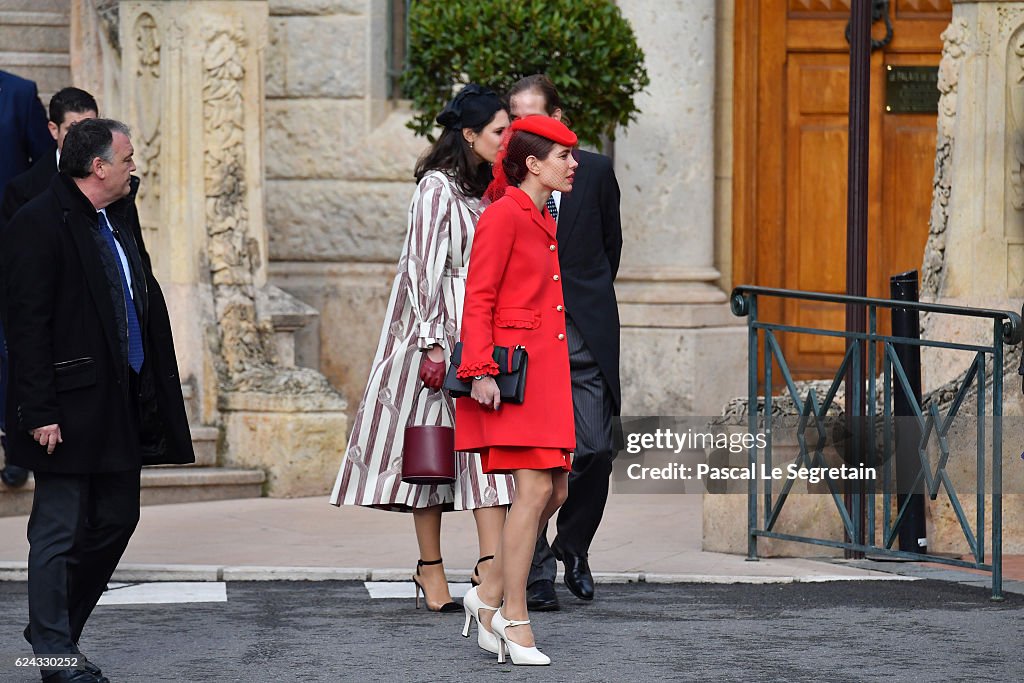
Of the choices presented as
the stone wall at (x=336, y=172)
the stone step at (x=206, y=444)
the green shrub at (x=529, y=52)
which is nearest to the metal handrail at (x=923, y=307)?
the green shrub at (x=529, y=52)

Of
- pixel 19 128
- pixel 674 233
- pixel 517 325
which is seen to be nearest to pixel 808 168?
pixel 674 233

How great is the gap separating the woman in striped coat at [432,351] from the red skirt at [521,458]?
80 centimetres

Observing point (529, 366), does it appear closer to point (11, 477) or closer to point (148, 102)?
point (11, 477)

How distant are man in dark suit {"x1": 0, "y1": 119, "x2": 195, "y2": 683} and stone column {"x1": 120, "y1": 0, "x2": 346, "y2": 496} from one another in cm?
479

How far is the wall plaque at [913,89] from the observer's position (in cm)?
1291

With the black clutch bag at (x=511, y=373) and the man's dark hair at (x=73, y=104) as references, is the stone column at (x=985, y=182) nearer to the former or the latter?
the black clutch bag at (x=511, y=373)

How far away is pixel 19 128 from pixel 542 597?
4294 millimetres

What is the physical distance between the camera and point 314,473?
448 inches

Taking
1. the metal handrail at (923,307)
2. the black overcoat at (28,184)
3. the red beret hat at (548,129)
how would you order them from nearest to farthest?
1. the red beret hat at (548,129)
2. the metal handrail at (923,307)
3. the black overcoat at (28,184)

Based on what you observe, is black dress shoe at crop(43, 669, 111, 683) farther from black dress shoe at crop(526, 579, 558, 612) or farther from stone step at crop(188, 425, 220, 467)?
stone step at crop(188, 425, 220, 467)

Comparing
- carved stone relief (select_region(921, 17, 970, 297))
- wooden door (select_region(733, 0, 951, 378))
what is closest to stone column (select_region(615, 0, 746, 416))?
wooden door (select_region(733, 0, 951, 378))

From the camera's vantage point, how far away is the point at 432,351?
24.4 feet

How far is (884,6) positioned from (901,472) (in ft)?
16.4

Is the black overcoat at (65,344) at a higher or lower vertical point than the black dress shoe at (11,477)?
higher
